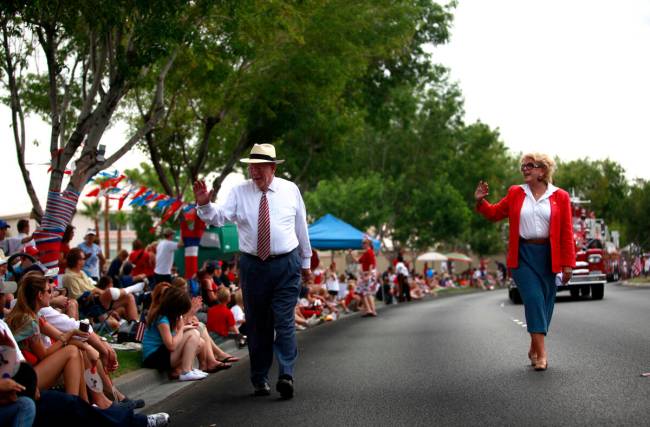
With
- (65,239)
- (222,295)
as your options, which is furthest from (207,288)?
(65,239)

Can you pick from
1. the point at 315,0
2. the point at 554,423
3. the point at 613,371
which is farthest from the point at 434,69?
the point at 554,423

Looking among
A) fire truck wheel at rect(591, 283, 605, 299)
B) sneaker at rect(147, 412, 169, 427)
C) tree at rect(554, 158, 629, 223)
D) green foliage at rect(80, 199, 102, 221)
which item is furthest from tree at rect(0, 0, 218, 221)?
green foliage at rect(80, 199, 102, 221)

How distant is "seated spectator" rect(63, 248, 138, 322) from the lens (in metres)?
13.0

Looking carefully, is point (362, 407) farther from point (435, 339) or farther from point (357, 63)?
point (357, 63)

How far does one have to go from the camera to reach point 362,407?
7.25m

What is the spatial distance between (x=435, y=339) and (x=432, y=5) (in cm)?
2201

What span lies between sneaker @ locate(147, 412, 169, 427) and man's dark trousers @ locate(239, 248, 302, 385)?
1561 millimetres

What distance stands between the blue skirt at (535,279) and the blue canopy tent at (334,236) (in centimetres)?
1801

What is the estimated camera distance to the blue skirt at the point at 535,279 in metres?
8.91

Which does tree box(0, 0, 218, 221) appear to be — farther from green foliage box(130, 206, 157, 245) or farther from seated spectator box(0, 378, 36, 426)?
green foliage box(130, 206, 157, 245)

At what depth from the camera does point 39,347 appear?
22.5ft

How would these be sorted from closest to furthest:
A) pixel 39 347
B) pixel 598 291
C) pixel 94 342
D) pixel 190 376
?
pixel 39 347
pixel 94 342
pixel 190 376
pixel 598 291

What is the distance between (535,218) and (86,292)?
22.0 ft

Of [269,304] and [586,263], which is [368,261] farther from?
[269,304]
